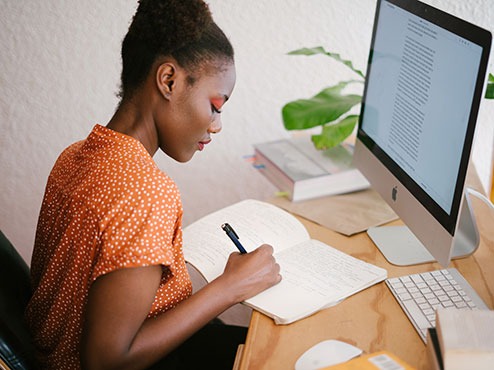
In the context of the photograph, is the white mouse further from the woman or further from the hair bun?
the hair bun

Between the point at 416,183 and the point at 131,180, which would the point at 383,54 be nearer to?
the point at 416,183

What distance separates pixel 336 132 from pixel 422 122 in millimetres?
406

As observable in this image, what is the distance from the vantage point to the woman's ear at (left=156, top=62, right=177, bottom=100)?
0.98 metres

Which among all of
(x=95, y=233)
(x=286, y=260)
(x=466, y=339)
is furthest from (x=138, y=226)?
(x=466, y=339)

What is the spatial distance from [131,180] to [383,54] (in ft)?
2.01

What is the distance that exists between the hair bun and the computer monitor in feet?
1.23

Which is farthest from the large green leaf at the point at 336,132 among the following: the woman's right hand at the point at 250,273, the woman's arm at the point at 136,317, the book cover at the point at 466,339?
the book cover at the point at 466,339

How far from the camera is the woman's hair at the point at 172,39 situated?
3.22ft

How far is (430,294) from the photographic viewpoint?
1.04 metres

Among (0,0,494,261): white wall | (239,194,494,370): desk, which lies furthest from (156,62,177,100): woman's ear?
(0,0,494,261): white wall

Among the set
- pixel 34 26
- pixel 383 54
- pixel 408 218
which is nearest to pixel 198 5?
pixel 383 54

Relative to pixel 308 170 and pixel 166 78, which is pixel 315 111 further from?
pixel 166 78

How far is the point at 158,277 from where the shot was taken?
35.9 inches

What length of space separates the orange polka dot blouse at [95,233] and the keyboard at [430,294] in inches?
14.5
